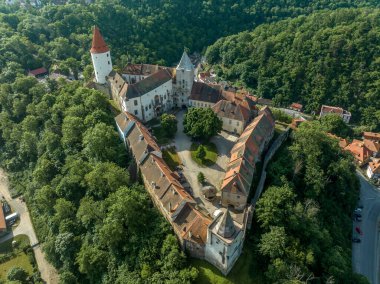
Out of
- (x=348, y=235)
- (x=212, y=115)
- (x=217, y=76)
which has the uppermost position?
(x=212, y=115)

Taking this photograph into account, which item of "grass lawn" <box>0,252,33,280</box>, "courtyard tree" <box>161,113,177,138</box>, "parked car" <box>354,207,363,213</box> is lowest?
"grass lawn" <box>0,252,33,280</box>

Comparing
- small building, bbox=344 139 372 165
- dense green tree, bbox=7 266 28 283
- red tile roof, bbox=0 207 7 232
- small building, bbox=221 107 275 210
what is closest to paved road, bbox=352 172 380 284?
small building, bbox=344 139 372 165

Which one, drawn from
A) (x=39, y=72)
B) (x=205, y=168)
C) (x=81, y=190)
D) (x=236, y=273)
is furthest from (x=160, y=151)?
(x=39, y=72)

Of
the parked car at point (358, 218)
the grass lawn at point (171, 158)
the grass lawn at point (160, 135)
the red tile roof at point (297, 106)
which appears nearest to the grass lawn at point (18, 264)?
the grass lawn at point (171, 158)

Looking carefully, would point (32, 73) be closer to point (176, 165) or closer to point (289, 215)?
point (176, 165)

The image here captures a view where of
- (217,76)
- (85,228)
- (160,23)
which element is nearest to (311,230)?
(85,228)

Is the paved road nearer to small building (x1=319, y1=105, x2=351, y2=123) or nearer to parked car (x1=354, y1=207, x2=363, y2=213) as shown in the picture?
parked car (x1=354, y1=207, x2=363, y2=213)

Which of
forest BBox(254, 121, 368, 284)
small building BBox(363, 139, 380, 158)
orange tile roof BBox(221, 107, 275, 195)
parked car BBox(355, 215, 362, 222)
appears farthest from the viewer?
small building BBox(363, 139, 380, 158)
